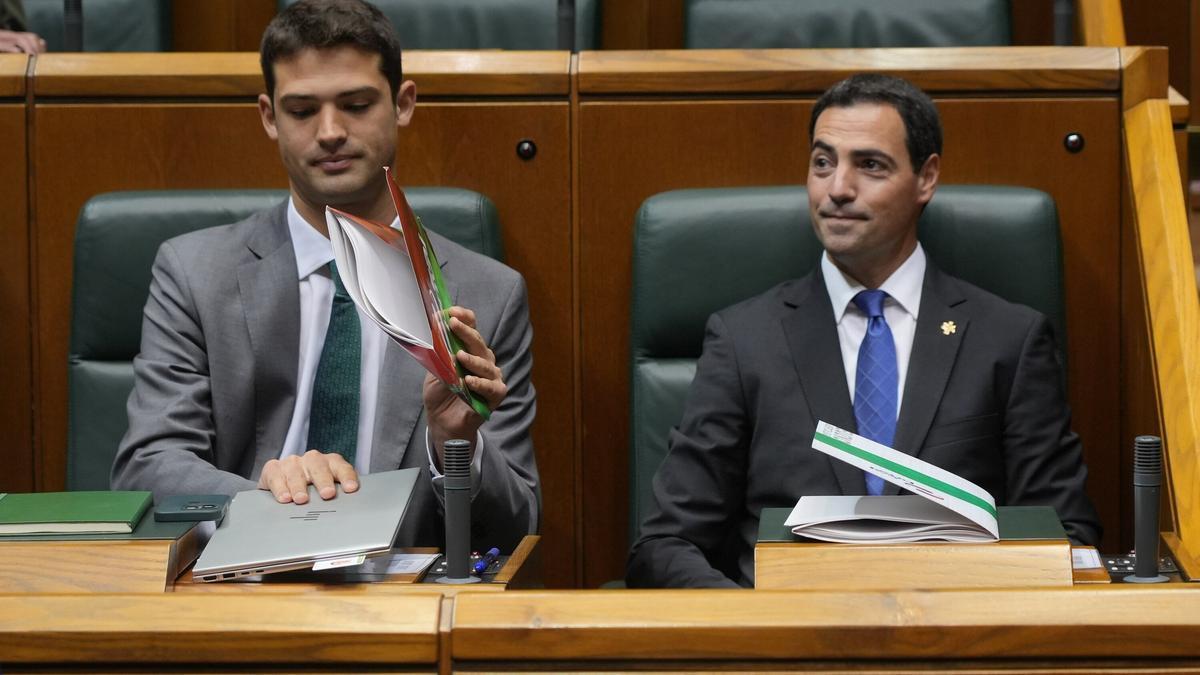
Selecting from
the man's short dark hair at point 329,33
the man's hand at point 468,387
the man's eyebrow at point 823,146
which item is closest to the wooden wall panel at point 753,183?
the man's eyebrow at point 823,146

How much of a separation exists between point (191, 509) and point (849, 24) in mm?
1155

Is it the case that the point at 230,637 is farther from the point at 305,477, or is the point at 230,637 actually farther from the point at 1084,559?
the point at 1084,559

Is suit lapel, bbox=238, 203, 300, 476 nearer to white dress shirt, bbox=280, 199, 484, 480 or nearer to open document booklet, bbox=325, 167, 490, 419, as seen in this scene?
white dress shirt, bbox=280, 199, 484, 480

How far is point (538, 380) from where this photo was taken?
1359mm

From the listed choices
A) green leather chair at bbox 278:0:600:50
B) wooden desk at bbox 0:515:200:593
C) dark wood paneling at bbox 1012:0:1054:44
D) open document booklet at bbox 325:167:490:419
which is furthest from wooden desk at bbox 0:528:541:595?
dark wood paneling at bbox 1012:0:1054:44

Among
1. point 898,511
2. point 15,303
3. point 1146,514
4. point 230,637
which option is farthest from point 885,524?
point 15,303

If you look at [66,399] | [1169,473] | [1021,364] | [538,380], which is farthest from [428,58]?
[1169,473]

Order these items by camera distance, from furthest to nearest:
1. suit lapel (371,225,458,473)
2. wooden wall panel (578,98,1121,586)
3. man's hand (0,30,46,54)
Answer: man's hand (0,30,46,54) → wooden wall panel (578,98,1121,586) → suit lapel (371,225,458,473)

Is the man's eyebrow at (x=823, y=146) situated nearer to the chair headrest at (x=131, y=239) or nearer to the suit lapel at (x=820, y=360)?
the suit lapel at (x=820, y=360)

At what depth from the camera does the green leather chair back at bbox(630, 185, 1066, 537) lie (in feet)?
4.15

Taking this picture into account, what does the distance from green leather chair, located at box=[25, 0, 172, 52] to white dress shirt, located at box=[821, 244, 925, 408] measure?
0.99m

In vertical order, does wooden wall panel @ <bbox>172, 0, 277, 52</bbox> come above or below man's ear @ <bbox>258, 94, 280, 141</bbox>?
above

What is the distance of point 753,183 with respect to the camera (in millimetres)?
1361

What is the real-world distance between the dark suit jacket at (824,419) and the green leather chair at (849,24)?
63 cm
